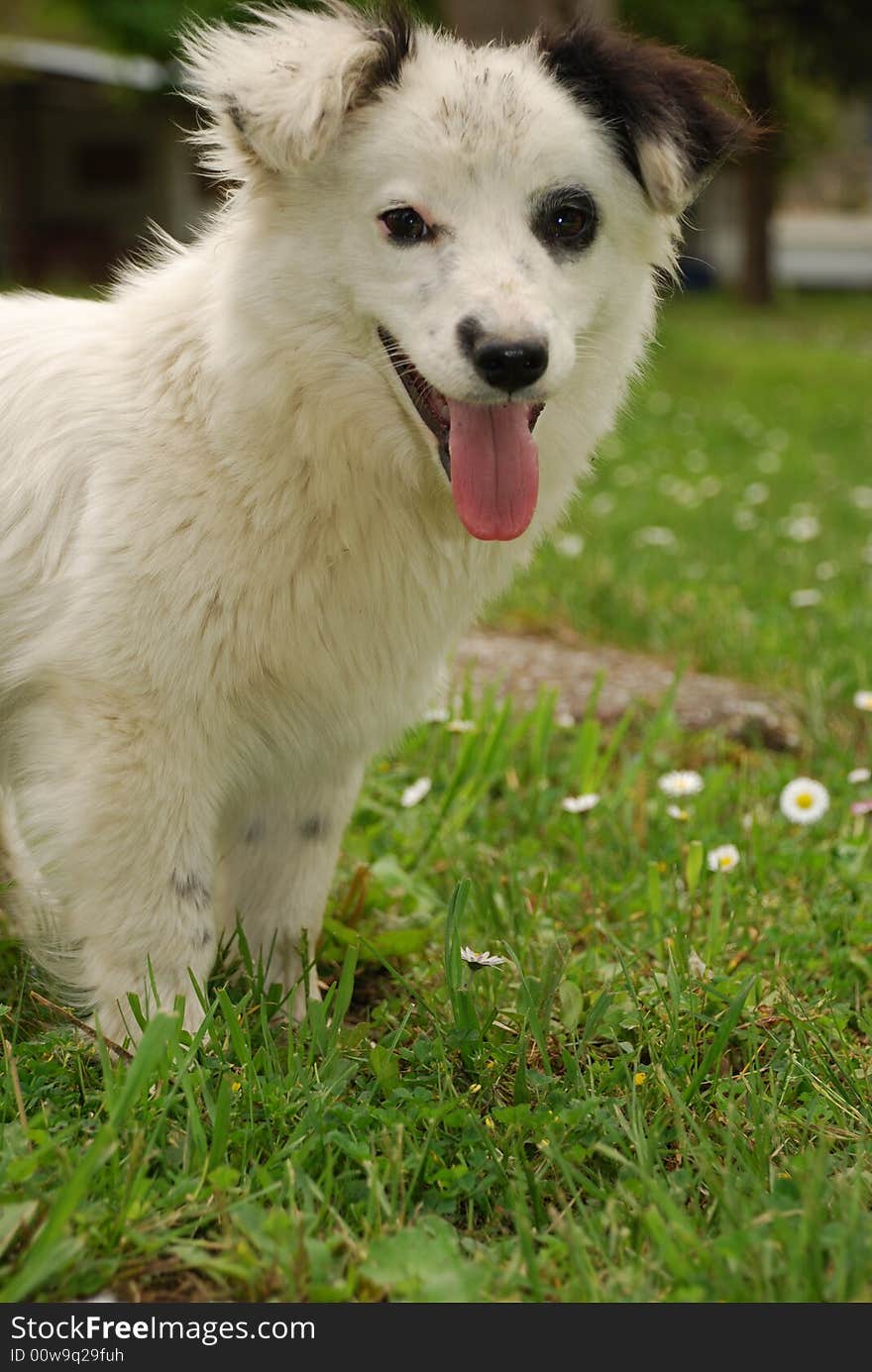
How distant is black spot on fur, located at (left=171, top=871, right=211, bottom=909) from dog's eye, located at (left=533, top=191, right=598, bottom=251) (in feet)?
3.96

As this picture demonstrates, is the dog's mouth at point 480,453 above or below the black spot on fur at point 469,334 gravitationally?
below

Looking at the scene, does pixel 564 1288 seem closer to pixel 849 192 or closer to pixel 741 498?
pixel 741 498

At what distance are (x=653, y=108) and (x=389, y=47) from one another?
0.46m

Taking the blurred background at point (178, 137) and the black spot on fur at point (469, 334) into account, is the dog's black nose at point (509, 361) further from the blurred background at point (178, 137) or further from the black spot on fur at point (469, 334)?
the blurred background at point (178, 137)

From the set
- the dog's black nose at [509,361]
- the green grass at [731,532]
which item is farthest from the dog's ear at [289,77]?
the green grass at [731,532]

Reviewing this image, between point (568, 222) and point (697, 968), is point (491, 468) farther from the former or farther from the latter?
point (697, 968)

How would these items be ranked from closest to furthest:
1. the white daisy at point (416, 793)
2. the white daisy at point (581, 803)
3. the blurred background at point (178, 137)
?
1. the white daisy at point (581, 803)
2. the white daisy at point (416, 793)
3. the blurred background at point (178, 137)

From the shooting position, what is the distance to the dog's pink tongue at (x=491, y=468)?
2.37m

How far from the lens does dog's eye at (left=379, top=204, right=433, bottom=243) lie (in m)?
2.33

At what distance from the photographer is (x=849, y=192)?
1146 inches

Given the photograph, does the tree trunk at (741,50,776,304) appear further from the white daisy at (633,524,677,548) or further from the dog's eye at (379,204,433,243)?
the dog's eye at (379,204,433,243)

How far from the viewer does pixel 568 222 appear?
8.00ft

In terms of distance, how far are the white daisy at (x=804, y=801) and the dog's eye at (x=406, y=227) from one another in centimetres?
165

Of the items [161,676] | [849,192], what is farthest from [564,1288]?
[849,192]
